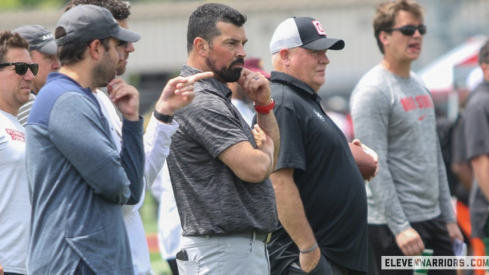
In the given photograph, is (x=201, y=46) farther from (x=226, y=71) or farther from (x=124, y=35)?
(x=124, y=35)

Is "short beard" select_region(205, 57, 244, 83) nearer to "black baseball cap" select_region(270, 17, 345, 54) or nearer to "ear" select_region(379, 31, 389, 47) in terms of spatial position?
"black baseball cap" select_region(270, 17, 345, 54)

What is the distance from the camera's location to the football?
17.4 ft

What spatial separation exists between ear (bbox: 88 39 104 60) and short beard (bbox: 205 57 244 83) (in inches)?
39.7

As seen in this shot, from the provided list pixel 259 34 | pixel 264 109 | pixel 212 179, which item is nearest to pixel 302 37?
pixel 264 109

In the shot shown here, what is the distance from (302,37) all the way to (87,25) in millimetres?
1981

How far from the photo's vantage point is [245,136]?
4258 mm

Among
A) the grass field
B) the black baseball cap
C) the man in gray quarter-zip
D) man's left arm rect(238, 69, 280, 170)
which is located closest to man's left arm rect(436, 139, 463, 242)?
the man in gray quarter-zip

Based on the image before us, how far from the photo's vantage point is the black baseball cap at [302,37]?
5.18 metres

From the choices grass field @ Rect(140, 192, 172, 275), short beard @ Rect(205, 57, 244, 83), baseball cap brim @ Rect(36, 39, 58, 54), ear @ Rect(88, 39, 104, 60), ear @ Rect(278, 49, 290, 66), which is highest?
ear @ Rect(88, 39, 104, 60)

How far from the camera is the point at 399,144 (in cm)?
604

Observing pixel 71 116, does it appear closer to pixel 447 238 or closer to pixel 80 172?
pixel 80 172

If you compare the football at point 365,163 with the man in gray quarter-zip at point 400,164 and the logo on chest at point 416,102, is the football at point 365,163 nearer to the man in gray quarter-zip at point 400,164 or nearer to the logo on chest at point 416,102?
the man in gray quarter-zip at point 400,164

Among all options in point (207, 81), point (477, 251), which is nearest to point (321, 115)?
point (207, 81)

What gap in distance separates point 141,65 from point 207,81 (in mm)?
27704
